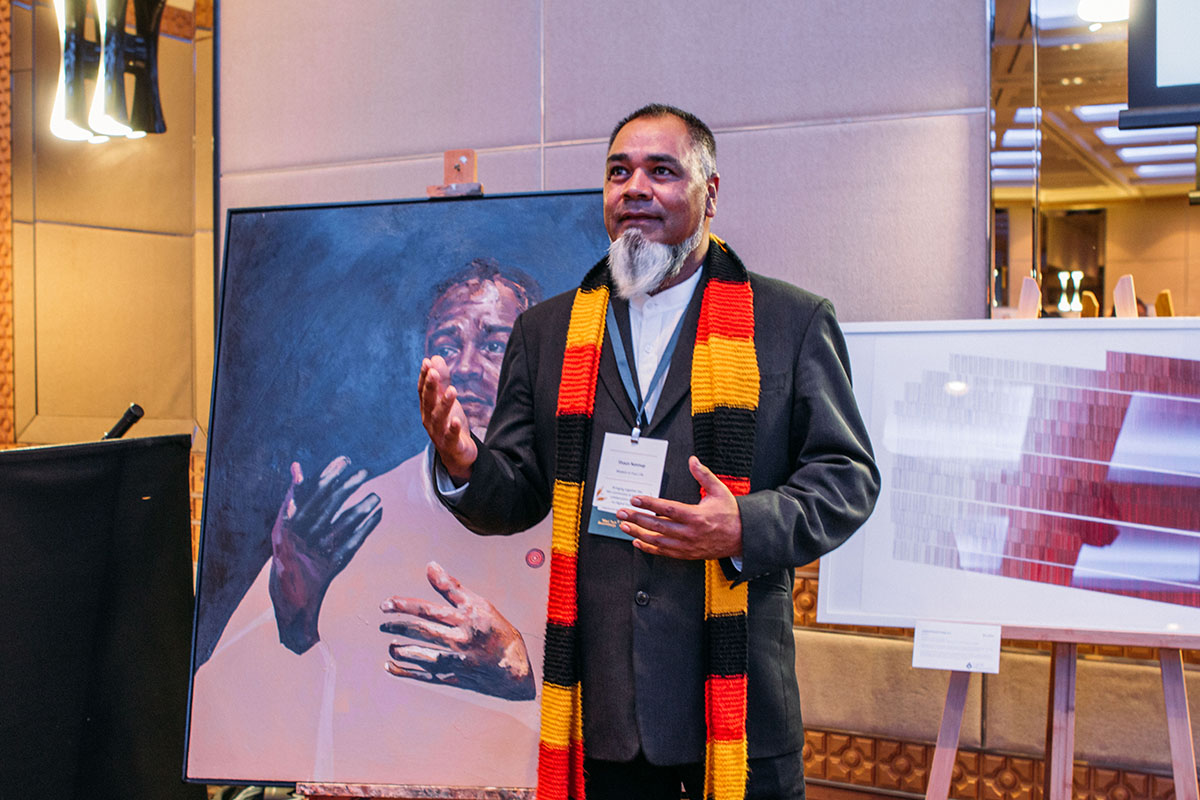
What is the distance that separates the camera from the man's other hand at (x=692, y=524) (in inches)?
47.2

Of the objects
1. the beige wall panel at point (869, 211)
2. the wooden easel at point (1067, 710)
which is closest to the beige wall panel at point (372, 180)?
the beige wall panel at point (869, 211)

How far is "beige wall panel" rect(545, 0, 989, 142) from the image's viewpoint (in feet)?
7.84

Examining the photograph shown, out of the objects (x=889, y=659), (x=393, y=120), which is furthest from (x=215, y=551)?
(x=889, y=659)

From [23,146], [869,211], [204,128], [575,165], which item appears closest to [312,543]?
[575,165]

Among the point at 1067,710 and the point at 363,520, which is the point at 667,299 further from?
the point at 1067,710

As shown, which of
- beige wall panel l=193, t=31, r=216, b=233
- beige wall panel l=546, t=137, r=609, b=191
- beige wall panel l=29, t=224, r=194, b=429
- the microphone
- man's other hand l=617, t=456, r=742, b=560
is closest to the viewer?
man's other hand l=617, t=456, r=742, b=560

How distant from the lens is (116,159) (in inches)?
134

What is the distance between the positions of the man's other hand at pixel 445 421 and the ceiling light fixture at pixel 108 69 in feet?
8.49

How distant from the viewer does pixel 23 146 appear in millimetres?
3533

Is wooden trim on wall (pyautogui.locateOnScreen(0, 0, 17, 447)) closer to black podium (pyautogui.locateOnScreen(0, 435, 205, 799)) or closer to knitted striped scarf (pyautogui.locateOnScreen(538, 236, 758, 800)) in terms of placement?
black podium (pyautogui.locateOnScreen(0, 435, 205, 799))

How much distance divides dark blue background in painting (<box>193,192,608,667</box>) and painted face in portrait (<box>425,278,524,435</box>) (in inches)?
1.8

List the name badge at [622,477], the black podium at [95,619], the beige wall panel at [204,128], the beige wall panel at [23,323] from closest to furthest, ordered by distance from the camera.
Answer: the name badge at [622,477] → the black podium at [95,619] → the beige wall panel at [204,128] → the beige wall panel at [23,323]

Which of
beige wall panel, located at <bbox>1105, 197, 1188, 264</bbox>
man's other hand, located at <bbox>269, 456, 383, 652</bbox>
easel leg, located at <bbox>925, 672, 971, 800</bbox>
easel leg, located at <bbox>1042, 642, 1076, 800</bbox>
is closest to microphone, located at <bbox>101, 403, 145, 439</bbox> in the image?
man's other hand, located at <bbox>269, 456, 383, 652</bbox>

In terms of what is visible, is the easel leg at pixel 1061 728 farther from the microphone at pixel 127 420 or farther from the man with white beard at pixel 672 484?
the microphone at pixel 127 420
